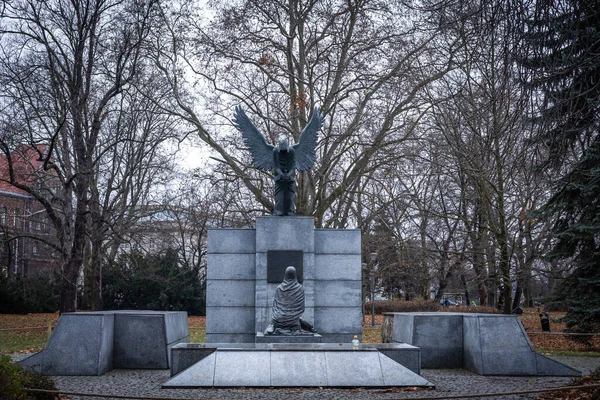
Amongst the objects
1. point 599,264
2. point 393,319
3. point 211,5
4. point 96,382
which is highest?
point 211,5

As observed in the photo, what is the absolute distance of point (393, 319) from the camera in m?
17.6

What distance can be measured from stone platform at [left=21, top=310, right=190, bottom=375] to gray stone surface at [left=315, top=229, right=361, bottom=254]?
4.02 metres

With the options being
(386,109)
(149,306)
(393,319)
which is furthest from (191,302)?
(393,319)

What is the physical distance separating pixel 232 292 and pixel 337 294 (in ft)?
8.67

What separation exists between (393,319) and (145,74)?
1525 centimetres

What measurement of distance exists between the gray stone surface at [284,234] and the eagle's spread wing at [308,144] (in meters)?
1.38

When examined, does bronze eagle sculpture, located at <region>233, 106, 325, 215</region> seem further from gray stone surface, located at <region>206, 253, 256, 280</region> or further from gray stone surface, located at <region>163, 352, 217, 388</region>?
gray stone surface, located at <region>163, 352, 217, 388</region>

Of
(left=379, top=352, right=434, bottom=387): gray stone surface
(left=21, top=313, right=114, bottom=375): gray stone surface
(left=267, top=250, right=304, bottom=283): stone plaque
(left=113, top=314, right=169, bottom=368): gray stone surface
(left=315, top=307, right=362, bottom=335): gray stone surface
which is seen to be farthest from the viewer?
(left=315, top=307, right=362, bottom=335): gray stone surface

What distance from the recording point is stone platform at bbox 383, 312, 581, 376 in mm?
13781

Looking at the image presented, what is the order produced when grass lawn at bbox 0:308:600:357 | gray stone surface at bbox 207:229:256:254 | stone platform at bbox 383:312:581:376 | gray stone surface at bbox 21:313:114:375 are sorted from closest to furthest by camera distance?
gray stone surface at bbox 21:313:114:375
stone platform at bbox 383:312:581:376
gray stone surface at bbox 207:229:256:254
grass lawn at bbox 0:308:600:357

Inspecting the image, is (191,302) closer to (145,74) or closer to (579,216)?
(145,74)

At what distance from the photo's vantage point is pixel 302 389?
11023mm

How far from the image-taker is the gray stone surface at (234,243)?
16.9m

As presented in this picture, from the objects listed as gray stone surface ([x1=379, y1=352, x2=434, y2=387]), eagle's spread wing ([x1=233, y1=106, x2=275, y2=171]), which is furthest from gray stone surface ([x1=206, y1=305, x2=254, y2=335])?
gray stone surface ([x1=379, y1=352, x2=434, y2=387])
